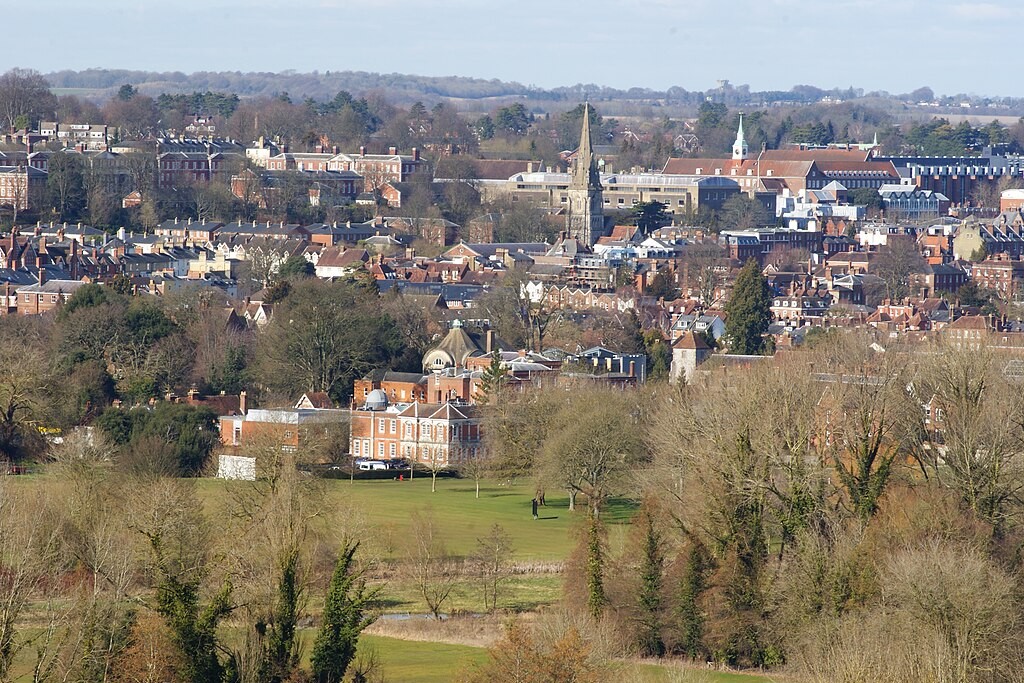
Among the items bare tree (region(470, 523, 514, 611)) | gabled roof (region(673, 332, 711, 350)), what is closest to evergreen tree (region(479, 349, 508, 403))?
gabled roof (region(673, 332, 711, 350))

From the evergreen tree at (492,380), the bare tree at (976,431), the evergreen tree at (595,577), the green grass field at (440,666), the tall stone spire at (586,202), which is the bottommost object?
the tall stone spire at (586,202)

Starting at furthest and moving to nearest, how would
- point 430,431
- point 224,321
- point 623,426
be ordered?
1. point 224,321
2. point 430,431
3. point 623,426

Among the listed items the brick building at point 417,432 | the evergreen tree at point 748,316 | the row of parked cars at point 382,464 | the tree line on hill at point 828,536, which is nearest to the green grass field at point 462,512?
the row of parked cars at point 382,464

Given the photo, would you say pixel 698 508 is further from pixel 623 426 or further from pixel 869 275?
pixel 869 275

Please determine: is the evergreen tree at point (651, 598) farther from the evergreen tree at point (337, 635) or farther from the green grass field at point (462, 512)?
the evergreen tree at point (337, 635)

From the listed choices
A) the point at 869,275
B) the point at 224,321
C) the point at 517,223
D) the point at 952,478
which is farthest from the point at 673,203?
the point at 952,478

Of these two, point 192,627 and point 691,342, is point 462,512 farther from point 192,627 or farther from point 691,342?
point 691,342

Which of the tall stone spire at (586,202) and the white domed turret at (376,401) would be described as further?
the tall stone spire at (586,202)
